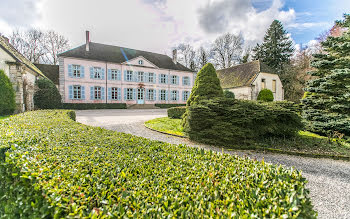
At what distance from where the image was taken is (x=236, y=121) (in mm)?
5305

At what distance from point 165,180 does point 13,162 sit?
1859 millimetres

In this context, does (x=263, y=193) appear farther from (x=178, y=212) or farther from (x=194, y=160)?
(x=194, y=160)

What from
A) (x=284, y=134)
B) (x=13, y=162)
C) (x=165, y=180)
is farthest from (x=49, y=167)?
(x=284, y=134)

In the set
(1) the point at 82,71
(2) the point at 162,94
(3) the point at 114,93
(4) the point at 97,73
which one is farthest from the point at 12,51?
(2) the point at 162,94

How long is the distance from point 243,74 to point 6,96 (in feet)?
83.2

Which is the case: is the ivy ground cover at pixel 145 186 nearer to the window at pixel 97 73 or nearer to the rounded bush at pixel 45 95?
the rounded bush at pixel 45 95

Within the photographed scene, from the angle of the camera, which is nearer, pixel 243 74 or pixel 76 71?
pixel 76 71

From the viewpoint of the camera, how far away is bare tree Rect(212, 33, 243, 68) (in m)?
34.6

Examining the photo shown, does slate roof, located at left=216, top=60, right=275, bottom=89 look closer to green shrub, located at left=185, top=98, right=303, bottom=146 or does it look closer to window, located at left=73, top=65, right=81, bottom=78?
green shrub, located at left=185, top=98, right=303, bottom=146

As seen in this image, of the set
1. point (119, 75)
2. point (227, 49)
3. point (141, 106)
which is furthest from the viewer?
point (227, 49)

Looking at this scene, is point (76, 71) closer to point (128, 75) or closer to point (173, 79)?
point (128, 75)

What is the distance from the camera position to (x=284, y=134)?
5.99 m

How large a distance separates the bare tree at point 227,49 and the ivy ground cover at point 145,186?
36.6 meters

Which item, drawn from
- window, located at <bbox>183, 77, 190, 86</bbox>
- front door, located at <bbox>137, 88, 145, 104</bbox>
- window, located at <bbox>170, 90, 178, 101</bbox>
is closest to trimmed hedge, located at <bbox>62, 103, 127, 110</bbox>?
front door, located at <bbox>137, 88, 145, 104</bbox>
